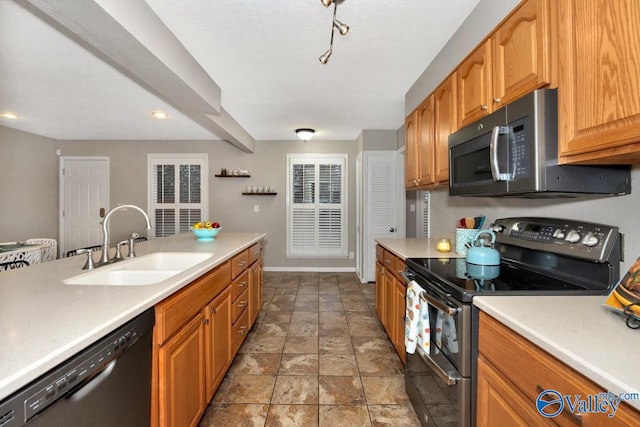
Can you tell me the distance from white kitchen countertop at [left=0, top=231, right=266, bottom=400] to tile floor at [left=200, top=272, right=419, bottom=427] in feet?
3.17

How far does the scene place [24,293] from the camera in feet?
3.65

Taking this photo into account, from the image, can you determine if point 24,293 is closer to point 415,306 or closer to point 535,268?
point 415,306

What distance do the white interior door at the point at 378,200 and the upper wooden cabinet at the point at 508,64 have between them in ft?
8.78

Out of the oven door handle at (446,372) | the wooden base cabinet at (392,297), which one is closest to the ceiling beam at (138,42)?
the wooden base cabinet at (392,297)

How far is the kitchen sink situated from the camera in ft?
4.78

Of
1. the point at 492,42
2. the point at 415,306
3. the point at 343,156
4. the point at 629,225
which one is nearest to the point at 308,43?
the point at 492,42

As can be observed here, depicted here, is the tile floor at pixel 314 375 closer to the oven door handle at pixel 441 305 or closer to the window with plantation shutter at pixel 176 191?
the oven door handle at pixel 441 305

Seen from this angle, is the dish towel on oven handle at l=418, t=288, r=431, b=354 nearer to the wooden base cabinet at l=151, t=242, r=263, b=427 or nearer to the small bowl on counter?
the wooden base cabinet at l=151, t=242, r=263, b=427

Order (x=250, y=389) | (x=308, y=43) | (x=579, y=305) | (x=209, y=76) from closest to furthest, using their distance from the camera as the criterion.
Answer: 1. (x=579, y=305)
2. (x=250, y=389)
3. (x=308, y=43)
4. (x=209, y=76)

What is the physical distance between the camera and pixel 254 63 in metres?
2.39

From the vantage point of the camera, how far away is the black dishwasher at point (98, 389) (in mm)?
639

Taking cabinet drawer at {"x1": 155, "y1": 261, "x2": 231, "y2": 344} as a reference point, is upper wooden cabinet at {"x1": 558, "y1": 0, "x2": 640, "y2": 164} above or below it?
above

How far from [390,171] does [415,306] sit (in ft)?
10.7

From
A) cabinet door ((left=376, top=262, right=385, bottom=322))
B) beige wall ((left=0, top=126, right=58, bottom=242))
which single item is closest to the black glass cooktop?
cabinet door ((left=376, top=262, right=385, bottom=322))
